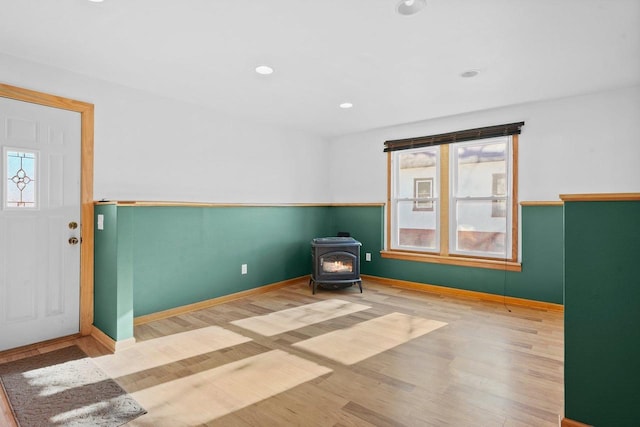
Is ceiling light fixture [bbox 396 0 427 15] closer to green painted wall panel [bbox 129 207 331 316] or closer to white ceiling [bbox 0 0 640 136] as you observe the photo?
white ceiling [bbox 0 0 640 136]

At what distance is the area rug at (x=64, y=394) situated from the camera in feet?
6.05

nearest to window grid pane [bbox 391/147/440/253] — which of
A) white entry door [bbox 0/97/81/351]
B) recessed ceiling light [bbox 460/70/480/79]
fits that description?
recessed ceiling light [bbox 460/70/480/79]

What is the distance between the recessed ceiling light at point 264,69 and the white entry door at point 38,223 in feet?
5.75

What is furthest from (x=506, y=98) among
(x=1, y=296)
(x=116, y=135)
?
(x=1, y=296)

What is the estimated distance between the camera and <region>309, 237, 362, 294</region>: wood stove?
4.54 m

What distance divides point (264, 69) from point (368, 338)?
2644 mm

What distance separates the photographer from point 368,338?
296 cm

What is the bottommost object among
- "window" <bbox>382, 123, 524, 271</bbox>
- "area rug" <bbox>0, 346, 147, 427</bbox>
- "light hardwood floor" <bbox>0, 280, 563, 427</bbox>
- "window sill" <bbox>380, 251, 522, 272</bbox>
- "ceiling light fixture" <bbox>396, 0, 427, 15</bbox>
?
"area rug" <bbox>0, 346, 147, 427</bbox>

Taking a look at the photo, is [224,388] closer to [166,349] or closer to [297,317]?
[166,349]

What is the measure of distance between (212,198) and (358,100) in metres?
2.17

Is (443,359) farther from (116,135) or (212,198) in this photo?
(116,135)

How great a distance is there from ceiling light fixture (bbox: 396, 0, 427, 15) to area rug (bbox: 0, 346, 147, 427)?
290 centimetres

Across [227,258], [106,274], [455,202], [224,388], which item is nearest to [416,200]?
[455,202]

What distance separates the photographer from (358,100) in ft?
12.6
